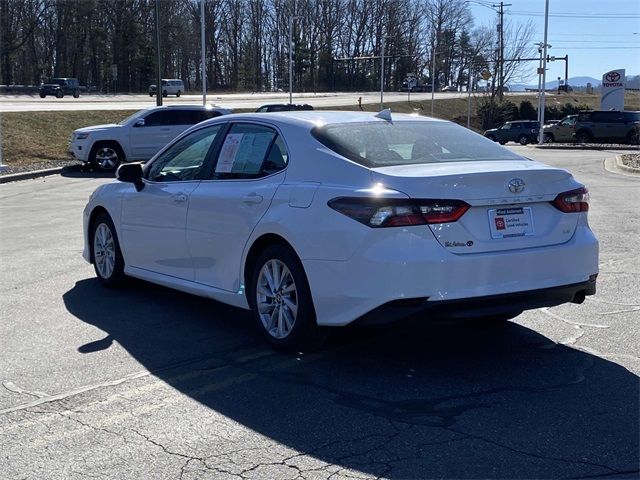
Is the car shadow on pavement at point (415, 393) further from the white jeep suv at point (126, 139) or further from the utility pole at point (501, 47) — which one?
the utility pole at point (501, 47)

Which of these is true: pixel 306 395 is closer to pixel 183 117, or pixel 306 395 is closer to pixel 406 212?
pixel 406 212

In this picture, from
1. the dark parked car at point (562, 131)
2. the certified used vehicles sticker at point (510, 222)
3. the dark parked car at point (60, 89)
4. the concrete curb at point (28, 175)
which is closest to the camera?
the certified used vehicles sticker at point (510, 222)

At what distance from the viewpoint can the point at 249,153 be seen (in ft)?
19.4

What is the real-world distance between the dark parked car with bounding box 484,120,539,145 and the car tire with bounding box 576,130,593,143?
5954 mm

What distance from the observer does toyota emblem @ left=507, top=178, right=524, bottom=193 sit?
4848 mm

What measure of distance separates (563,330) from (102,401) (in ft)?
11.4

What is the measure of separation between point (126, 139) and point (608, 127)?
27.8 m

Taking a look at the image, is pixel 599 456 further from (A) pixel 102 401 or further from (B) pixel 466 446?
(A) pixel 102 401

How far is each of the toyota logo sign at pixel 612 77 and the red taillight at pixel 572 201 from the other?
4509 centimetres

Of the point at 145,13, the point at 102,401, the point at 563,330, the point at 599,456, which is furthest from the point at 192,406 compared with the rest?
the point at 145,13

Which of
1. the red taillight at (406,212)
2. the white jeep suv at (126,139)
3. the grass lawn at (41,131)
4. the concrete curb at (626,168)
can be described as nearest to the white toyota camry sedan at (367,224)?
the red taillight at (406,212)

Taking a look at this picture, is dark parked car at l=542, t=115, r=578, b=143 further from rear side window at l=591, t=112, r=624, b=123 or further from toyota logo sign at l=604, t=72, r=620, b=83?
toyota logo sign at l=604, t=72, r=620, b=83

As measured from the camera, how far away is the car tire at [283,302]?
5.10 meters

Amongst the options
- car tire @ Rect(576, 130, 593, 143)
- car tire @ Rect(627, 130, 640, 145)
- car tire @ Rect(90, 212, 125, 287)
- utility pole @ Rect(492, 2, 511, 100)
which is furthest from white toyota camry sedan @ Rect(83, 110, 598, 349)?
utility pole @ Rect(492, 2, 511, 100)
